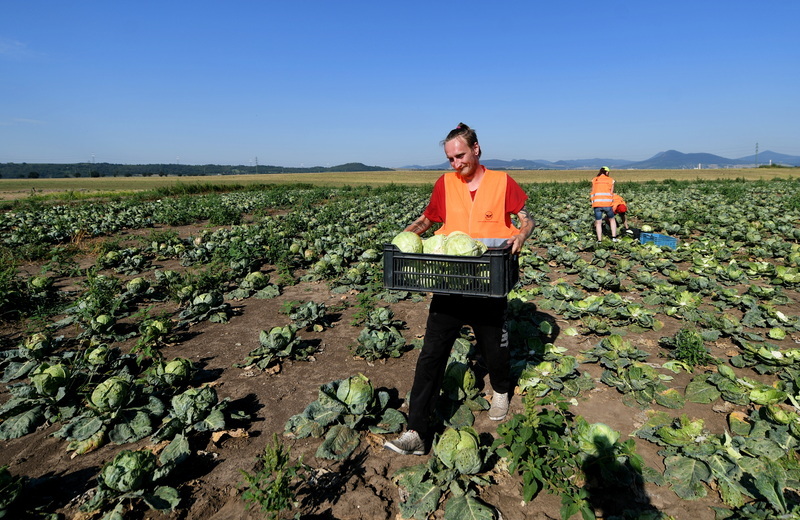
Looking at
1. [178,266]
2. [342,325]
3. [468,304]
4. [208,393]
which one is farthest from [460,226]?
[178,266]

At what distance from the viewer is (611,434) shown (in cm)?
320

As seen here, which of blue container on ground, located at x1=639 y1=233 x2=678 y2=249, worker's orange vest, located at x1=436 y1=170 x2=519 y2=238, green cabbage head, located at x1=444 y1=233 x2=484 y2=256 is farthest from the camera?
blue container on ground, located at x1=639 y1=233 x2=678 y2=249

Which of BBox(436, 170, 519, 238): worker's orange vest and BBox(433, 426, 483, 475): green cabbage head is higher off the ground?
BBox(436, 170, 519, 238): worker's orange vest

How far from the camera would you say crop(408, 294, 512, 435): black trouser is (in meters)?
3.32

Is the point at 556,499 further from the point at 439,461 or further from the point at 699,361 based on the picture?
the point at 699,361

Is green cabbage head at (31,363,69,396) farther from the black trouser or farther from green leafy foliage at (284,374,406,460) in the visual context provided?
the black trouser

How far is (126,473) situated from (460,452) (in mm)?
2401

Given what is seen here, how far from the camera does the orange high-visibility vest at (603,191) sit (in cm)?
1112

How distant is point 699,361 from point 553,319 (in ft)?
6.31

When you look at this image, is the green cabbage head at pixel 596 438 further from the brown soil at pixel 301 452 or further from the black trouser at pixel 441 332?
the black trouser at pixel 441 332

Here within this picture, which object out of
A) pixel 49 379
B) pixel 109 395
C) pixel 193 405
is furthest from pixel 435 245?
pixel 49 379

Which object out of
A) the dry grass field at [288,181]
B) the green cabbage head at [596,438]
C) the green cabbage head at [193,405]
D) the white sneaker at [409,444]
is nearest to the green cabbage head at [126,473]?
the green cabbage head at [193,405]

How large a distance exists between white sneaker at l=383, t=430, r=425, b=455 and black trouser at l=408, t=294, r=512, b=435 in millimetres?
63

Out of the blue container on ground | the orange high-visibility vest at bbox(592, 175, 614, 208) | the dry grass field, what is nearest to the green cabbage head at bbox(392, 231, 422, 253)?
the orange high-visibility vest at bbox(592, 175, 614, 208)
